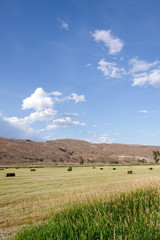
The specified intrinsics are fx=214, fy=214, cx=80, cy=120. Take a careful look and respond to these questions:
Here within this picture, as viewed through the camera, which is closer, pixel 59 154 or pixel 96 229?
pixel 96 229

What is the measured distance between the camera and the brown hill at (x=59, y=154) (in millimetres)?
106525

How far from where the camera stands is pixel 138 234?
5523 millimetres

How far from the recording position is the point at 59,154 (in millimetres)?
138375

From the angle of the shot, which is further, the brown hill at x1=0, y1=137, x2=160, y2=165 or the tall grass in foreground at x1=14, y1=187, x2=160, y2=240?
the brown hill at x1=0, y1=137, x2=160, y2=165

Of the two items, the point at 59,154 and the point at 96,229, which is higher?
the point at 59,154

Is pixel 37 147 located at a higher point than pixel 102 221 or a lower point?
higher

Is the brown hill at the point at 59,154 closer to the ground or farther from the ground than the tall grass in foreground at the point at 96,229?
farther from the ground

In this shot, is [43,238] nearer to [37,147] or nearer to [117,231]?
[117,231]

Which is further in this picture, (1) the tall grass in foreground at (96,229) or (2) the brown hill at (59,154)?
(2) the brown hill at (59,154)

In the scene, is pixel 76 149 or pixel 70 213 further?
pixel 76 149

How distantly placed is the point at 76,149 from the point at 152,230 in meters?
159

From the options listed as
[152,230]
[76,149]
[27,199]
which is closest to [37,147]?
[76,149]

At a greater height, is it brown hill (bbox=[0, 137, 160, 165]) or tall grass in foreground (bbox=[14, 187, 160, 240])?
A: brown hill (bbox=[0, 137, 160, 165])

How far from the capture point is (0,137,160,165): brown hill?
107 meters
